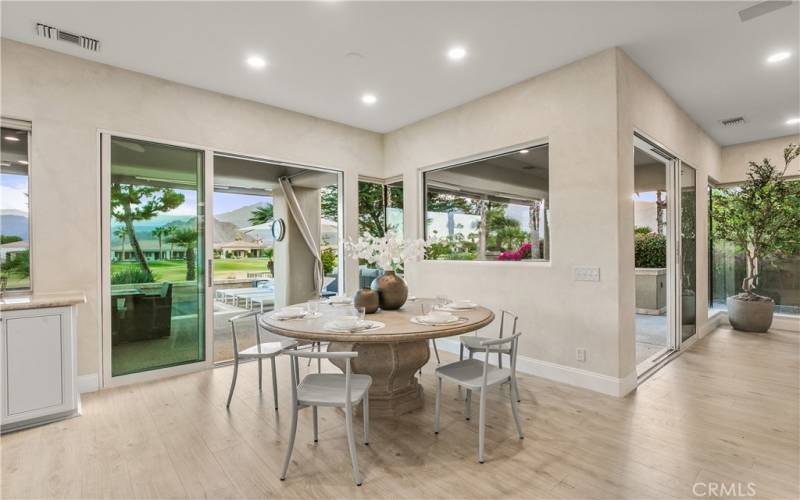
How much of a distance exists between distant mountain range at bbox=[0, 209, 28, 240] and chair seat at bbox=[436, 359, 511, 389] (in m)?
3.57

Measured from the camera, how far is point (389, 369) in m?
2.78

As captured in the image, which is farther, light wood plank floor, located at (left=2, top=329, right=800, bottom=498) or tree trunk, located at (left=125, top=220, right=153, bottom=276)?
tree trunk, located at (left=125, top=220, right=153, bottom=276)

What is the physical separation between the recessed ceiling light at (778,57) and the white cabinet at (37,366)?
616cm

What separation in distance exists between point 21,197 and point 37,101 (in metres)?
0.80

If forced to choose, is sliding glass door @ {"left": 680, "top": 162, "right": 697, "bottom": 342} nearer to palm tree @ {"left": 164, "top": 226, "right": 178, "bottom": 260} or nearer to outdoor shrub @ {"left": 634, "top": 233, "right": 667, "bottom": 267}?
outdoor shrub @ {"left": 634, "top": 233, "right": 667, "bottom": 267}

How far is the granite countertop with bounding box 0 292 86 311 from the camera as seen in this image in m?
2.56

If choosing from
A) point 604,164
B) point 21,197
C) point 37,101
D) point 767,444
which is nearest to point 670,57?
point 604,164

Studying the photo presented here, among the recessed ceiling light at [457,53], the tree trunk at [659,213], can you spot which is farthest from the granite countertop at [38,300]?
the tree trunk at [659,213]

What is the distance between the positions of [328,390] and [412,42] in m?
2.70

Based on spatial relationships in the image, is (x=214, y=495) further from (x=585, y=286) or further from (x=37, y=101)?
(x=37, y=101)

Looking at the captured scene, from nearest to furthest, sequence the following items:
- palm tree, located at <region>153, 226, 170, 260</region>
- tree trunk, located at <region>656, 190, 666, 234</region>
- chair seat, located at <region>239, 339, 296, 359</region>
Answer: chair seat, located at <region>239, 339, 296, 359</region>
palm tree, located at <region>153, 226, 170, 260</region>
tree trunk, located at <region>656, 190, 666, 234</region>

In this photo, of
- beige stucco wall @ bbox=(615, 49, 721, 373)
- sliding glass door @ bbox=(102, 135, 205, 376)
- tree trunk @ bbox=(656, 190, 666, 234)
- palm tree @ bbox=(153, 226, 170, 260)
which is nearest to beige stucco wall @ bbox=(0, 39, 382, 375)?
sliding glass door @ bbox=(102, 135, 205, 376)

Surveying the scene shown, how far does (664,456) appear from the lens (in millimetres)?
2209

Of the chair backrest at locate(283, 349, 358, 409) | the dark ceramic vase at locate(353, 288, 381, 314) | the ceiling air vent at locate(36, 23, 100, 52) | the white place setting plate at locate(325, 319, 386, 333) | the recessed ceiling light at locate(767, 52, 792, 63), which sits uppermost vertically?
the recessed ceiling light at locate(767, 52, 792, 63)
